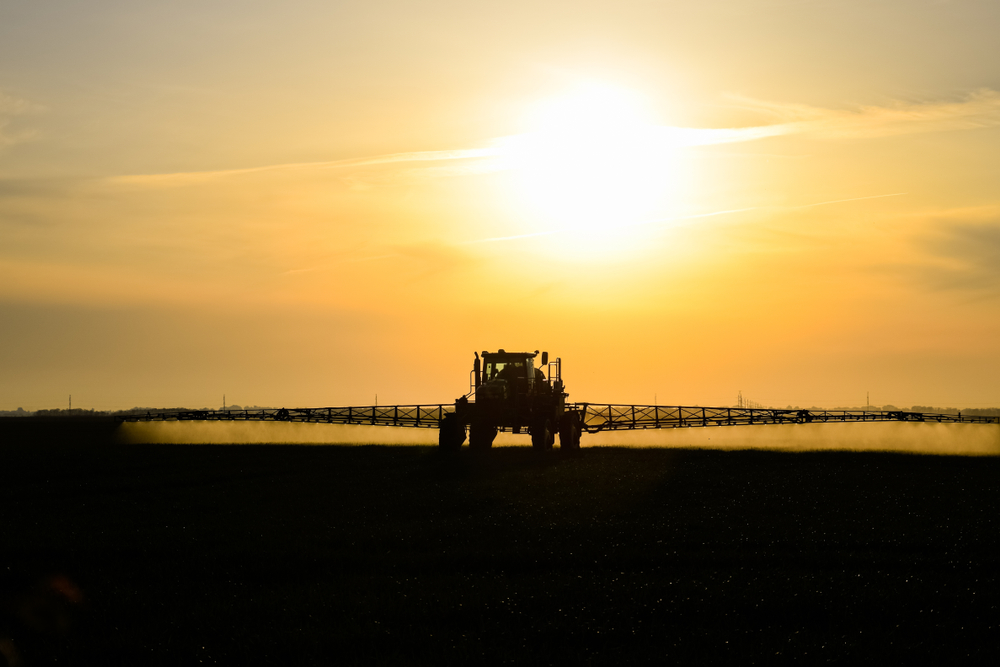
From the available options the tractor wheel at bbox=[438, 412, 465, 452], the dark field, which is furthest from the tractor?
the dark field

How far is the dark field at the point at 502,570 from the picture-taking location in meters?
12.3

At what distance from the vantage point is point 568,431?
46188mm

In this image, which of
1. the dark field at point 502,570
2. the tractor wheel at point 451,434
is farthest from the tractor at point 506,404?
the dark field at point 502,570

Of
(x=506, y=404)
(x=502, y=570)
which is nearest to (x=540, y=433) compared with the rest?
(x=506, y=404)

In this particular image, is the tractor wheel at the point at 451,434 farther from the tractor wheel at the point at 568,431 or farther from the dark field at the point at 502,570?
the dark field at the point at 502,570

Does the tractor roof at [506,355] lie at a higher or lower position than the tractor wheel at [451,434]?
higher

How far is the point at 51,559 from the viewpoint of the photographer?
18.2 meters

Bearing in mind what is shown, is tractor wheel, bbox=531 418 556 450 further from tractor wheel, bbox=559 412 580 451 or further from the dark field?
the dark field

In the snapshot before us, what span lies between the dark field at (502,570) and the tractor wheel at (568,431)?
13033 millimetres

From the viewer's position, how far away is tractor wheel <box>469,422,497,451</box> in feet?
147

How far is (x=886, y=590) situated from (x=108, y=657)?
1189 cm

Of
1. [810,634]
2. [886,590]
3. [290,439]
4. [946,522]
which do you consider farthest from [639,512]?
[290,439]

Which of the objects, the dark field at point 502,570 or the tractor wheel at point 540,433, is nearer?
the dark field at point 502,570

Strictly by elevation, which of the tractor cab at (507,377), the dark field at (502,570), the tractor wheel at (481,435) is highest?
the tractor cab at (507,377)
